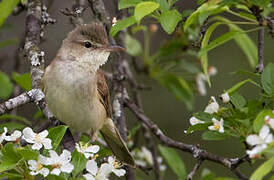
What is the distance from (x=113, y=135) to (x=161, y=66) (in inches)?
40.3

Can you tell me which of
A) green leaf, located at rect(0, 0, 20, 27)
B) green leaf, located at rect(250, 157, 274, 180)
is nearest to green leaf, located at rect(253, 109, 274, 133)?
green leaf, located at rect(250, 157, 274, 180)

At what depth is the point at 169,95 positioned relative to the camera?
683 cm

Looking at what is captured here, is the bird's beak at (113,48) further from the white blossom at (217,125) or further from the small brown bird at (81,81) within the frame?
the white blossom at (217,125)

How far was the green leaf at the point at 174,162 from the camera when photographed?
3.94 metres

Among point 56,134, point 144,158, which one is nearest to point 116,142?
point 144,158

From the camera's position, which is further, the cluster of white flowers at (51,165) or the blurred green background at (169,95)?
the blurred green background at (169,95)

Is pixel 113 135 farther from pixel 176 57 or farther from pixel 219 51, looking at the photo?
pixel 219 51

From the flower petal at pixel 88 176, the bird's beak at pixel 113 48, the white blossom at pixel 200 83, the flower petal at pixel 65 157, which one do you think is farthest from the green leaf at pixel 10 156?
the white blossom at pixel 200 83

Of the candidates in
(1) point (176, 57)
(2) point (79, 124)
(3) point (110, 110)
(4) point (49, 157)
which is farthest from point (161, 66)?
(4) point (49, 157)

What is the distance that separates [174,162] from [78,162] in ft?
5.03

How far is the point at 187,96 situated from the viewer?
4.81 metres

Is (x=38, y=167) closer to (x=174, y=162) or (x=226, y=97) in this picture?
(x=226, y=97)

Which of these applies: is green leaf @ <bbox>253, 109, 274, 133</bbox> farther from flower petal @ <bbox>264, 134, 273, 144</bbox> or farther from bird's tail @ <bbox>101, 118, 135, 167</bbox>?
bird's tail @ <bbox>101, 118, 135, 167</bbox>

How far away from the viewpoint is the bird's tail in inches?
158
